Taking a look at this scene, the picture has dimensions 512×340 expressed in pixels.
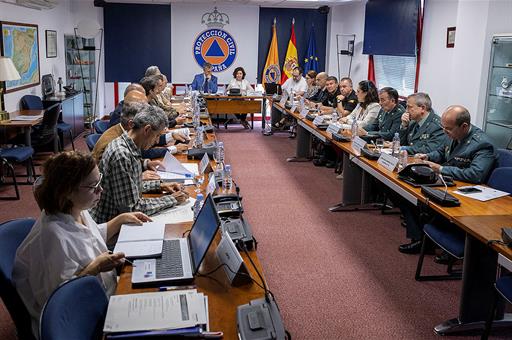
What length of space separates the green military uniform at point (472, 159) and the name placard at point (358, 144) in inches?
36.6

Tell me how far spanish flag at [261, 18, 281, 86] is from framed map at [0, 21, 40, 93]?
4.86 m

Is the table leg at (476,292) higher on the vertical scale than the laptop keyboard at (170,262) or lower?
lower

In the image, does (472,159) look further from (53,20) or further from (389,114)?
(53,20)

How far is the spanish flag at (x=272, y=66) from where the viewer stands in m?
11.2

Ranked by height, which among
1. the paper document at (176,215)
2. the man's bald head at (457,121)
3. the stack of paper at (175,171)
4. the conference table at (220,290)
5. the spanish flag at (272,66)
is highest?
the spanish flag at (272,66)

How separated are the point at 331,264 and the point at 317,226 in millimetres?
848

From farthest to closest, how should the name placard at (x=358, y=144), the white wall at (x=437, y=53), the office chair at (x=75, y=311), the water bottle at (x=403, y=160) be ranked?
1. the white wall at (x=437, y=53)
2. the name placard at (x=358, y=144)
3. the water bottle at (x=403, y=160)
4. the office chair at (x=75, y=311)

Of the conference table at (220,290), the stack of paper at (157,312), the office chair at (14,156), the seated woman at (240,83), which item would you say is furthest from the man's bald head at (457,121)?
the seated woman at (240,83)

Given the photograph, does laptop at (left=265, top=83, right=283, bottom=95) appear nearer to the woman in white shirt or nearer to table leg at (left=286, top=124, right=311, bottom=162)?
table leg at (left=286, top=124, right=311, bottom=162)

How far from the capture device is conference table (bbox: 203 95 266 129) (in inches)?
389

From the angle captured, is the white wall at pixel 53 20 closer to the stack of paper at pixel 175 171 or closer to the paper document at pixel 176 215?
the stack of paper at pixel 175 171

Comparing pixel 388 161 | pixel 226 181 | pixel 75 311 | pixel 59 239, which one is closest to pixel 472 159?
pixel 388 161

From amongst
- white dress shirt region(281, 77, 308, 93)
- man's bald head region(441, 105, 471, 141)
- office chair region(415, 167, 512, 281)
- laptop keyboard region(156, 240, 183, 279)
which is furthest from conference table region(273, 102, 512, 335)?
white dress shirt region(281, 77, 308, 93)

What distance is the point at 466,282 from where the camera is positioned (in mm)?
2898
